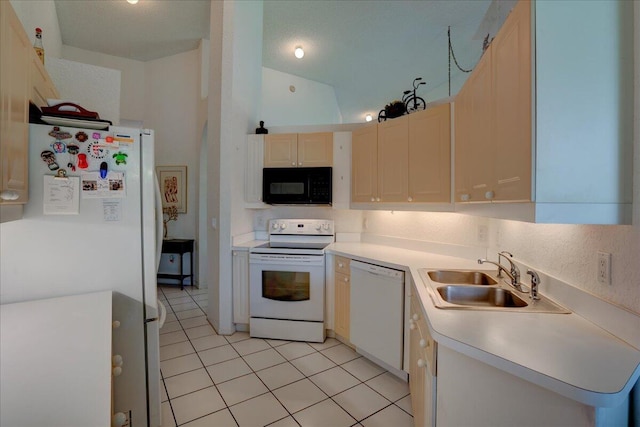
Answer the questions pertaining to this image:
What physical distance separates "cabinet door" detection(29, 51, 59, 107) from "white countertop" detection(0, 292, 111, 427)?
1.06m

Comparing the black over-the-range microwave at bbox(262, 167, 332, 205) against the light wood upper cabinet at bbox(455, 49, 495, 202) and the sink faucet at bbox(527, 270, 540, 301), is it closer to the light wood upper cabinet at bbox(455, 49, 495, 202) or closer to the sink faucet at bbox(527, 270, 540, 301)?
the light wood upper cabinet at bbox(455, 49, 495, 202)

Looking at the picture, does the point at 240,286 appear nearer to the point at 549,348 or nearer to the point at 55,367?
the point at 55,367

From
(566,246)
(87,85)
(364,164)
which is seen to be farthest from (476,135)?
(87,85)

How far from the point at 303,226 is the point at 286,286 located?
72 centimetres

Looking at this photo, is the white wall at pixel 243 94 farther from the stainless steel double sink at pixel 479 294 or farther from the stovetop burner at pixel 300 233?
the stainless steel double sink at pixel 479 294

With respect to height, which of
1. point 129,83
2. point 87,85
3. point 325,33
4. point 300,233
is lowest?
point 300,233

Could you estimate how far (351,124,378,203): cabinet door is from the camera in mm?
2678

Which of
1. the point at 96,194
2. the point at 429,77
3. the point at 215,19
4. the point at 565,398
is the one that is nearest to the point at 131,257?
the point at 96,194

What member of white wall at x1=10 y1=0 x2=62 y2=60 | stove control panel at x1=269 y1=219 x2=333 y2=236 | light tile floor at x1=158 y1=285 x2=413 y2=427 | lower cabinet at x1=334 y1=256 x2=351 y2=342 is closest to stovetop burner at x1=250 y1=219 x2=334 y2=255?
stove control panel at x1=269 y1=219 x2=333 y2=236

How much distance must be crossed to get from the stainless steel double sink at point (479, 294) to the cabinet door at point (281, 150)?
1822 mm

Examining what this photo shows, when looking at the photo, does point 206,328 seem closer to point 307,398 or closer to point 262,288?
point 262,288

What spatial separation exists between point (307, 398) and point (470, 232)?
1777 millimetres

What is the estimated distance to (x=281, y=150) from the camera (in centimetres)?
308

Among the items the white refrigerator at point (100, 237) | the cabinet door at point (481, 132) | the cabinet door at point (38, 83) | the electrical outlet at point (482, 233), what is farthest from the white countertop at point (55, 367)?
the electrical outlet at point (482, 233)
